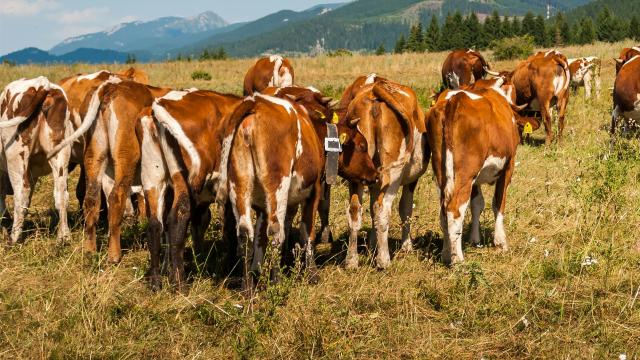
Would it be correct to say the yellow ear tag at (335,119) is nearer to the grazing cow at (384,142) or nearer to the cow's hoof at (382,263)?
the grazing cow at (384,142)

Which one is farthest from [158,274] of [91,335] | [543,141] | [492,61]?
[492,61]

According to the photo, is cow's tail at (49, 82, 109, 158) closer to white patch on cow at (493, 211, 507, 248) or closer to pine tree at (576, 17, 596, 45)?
white patch on cow at (493, 211, 507, 248)

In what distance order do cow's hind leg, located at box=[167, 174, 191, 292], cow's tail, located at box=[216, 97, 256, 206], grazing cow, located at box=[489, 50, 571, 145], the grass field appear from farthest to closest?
1. grazing cow, located at box=[489, 50, 571, 145]
2. cow's hind leg, located at box=[167, 174, 191, 292]
3. cow's tail, located at box=[216, 97, 256, 206]
4. the grass field

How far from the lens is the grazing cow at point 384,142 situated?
7430 mm

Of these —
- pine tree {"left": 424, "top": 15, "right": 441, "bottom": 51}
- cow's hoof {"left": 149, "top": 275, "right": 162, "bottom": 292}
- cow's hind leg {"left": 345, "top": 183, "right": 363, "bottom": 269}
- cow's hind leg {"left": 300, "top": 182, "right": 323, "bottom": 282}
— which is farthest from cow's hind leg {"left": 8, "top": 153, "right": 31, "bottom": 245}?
pine tree {"left": 424, "top": 15, "right": 441, "bottom": 51}

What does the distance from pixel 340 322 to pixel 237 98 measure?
3120 millimetres

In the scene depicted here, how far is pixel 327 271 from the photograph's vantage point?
7.29m

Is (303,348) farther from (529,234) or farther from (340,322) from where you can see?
(529,234)

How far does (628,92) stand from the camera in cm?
1230

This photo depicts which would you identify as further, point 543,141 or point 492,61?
point 492,61

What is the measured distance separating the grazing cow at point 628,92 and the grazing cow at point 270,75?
25.0 ft

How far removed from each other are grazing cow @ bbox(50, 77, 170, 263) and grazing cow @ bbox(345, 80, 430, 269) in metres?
2.57

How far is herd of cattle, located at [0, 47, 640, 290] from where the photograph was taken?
6.30m

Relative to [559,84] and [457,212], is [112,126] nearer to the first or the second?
[457,212]
